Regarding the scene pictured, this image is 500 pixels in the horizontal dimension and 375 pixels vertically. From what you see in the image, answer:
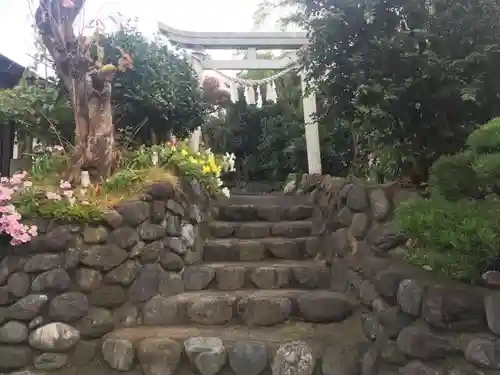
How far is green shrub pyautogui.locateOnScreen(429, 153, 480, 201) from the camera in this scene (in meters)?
1.73

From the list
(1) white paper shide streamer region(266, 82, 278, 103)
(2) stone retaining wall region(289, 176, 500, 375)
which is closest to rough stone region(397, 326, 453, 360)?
(2) stone retaining wall region(289, 176, 500, 375)

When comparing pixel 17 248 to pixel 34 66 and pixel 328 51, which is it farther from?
pixel 34 66

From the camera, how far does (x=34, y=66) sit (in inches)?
174

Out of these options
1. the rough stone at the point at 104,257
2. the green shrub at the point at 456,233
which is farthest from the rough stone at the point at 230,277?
the green shrub at the point at 456,233

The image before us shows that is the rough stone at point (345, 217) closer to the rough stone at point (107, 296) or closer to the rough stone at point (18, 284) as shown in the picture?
the rough stone at point (107, 296)

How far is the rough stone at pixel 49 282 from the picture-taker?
2420 millimetres

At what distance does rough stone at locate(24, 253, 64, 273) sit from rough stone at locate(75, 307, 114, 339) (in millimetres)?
311

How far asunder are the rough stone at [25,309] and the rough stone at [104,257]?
0.30 meters

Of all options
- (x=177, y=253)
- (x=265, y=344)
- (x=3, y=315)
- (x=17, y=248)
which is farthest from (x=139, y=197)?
(x=265, y=344)

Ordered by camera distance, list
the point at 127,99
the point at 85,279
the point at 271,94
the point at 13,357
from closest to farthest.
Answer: the point at 13,357
the point at 85,279
the point at 127,99
the point at 271,94

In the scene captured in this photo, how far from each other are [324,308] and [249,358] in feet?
1.71

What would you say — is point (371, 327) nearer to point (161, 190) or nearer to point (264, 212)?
point (161, 190)

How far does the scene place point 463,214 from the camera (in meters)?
1.63

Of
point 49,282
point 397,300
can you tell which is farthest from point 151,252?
point 397,300
